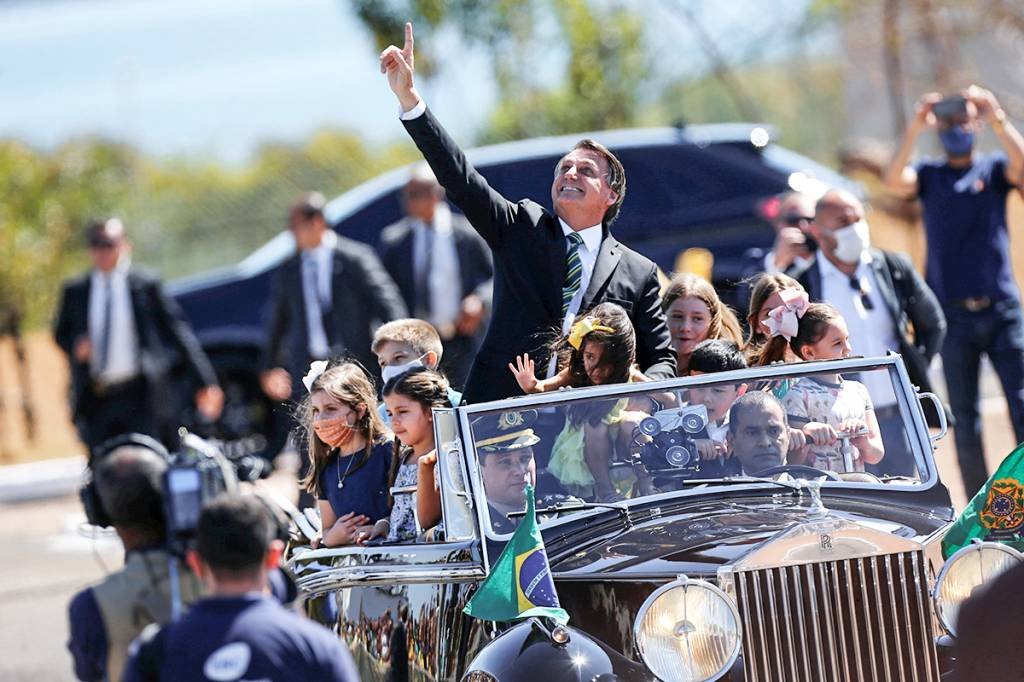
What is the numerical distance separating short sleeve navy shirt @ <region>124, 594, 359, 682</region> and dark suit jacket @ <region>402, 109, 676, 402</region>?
2205 mm

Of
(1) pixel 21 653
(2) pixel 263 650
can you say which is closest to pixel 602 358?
(2) pixel 263 650

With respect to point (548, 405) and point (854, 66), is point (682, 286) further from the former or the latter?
point (854, 66)

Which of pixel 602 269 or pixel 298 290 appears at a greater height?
pixel 298 290

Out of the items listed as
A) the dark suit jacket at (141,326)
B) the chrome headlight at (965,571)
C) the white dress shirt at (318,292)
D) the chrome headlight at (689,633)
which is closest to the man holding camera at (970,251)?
the white dress shirt at (318,292)

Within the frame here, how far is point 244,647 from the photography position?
3.77 meters

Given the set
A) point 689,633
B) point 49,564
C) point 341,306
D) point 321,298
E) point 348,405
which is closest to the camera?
point 689,633

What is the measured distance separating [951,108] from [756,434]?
160 inches

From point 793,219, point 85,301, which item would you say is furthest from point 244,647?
point 85,301

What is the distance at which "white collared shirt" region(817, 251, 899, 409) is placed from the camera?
24.4ft

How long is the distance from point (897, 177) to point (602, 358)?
3.85m

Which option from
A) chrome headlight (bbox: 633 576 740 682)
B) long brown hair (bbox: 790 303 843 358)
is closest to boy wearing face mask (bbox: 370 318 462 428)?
long brown hair (bbox: 790 303 843 358)

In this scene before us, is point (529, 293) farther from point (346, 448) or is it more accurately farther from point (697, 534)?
point (697, 534)

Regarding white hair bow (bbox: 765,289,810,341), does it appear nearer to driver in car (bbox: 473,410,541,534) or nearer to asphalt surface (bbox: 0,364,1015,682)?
driver in car (bbox: 473,410,541,534)

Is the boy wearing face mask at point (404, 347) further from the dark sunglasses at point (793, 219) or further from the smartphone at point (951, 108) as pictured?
the smartphone at point (951, 108)
